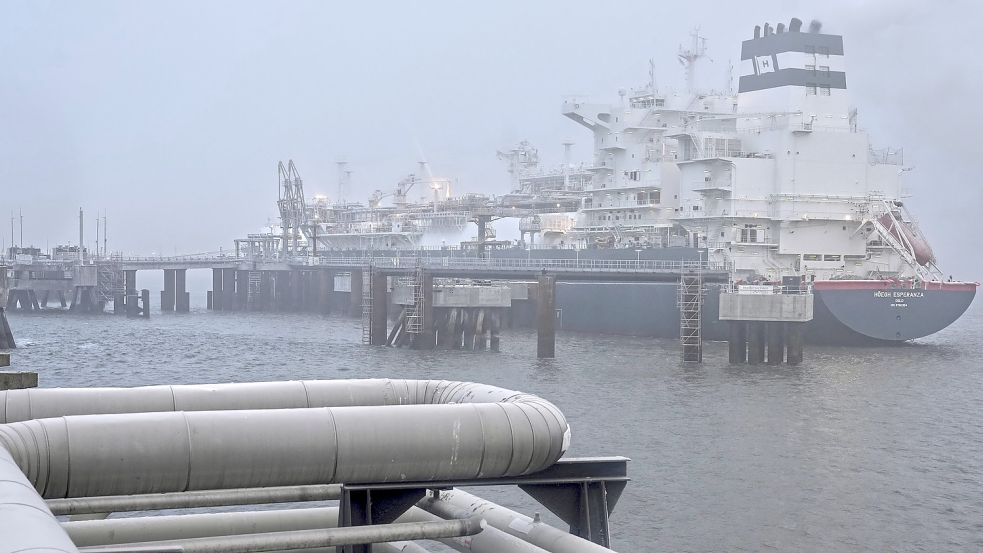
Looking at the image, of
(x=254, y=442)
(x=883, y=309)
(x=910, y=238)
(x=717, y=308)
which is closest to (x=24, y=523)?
(x=254, y=442)

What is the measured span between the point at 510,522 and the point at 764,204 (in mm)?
44463

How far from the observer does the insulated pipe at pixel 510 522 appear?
9312 mm

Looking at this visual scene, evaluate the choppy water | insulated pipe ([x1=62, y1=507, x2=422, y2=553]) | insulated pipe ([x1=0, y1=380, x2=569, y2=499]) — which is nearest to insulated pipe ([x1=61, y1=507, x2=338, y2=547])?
insulated pipe ([x1=62, y1=507, x2=422, y2=553])

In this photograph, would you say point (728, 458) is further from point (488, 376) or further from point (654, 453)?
point (488, 376)

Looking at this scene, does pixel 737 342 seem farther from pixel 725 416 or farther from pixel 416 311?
pixel 725 416

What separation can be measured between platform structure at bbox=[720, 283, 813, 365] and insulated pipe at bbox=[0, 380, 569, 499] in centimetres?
3388

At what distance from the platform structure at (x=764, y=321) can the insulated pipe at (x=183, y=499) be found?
33.9 meters

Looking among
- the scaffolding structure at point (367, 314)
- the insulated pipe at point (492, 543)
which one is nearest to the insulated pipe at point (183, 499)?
the insulated pipe at point (492, 543)

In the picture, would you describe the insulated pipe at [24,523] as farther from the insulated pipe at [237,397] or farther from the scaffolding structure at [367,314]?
the scaffolding structure at [367,314]

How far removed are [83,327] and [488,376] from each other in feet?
116

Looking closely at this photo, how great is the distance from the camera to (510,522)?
10.2m

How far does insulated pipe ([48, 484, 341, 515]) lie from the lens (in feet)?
28.2

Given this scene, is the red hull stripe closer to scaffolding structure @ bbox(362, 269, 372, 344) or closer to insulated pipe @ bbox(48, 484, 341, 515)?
scaffolding structure @ bbox(362, 269, 372, 344)

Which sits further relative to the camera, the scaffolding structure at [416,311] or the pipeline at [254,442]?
the scaffolding structure at [416,311]
